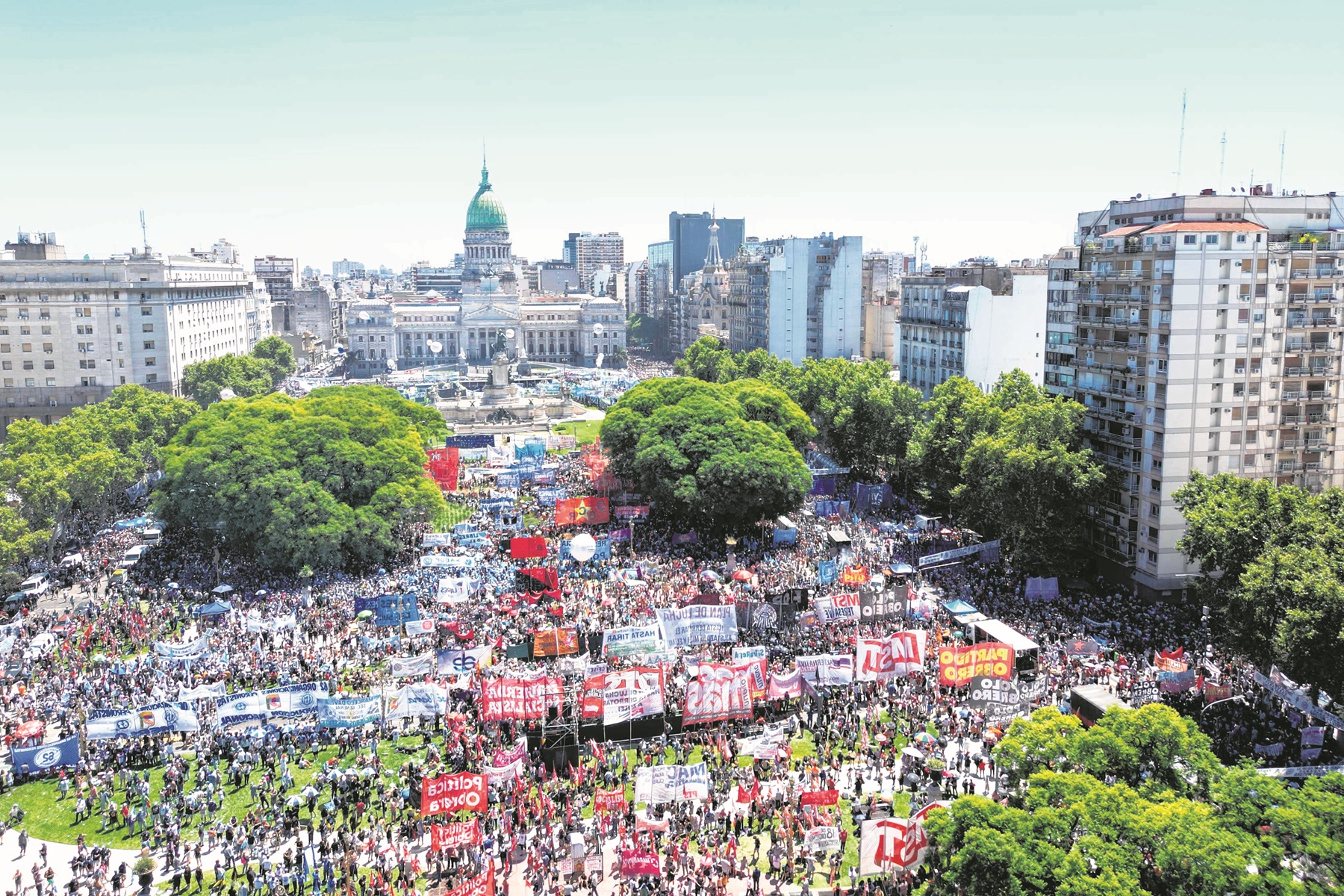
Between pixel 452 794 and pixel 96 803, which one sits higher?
pixel 452 794

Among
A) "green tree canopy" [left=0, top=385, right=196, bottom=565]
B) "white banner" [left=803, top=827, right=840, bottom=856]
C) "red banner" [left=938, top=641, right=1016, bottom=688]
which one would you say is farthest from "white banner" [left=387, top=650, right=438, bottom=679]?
"green tree canopy" [left=0, top=385, right=196, bottom=565]

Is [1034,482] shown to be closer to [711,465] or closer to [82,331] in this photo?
[711,465]

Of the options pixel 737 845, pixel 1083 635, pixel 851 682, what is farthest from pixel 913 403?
pixel 737 845

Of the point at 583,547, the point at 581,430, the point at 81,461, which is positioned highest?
the point at 81,461

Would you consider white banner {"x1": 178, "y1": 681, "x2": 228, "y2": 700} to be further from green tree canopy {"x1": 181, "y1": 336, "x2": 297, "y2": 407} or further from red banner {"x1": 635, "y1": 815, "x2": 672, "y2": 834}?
green tree canopy {"x1": 181, "y1": 336, "x2": 297, "y2": 407}

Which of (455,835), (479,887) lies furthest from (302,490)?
(479,887)

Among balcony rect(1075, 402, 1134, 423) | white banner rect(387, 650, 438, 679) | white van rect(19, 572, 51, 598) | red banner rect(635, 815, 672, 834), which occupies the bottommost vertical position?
red banner rect(635, 815, 672, 834)

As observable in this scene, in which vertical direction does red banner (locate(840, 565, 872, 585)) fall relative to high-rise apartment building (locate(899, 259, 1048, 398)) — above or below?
below
